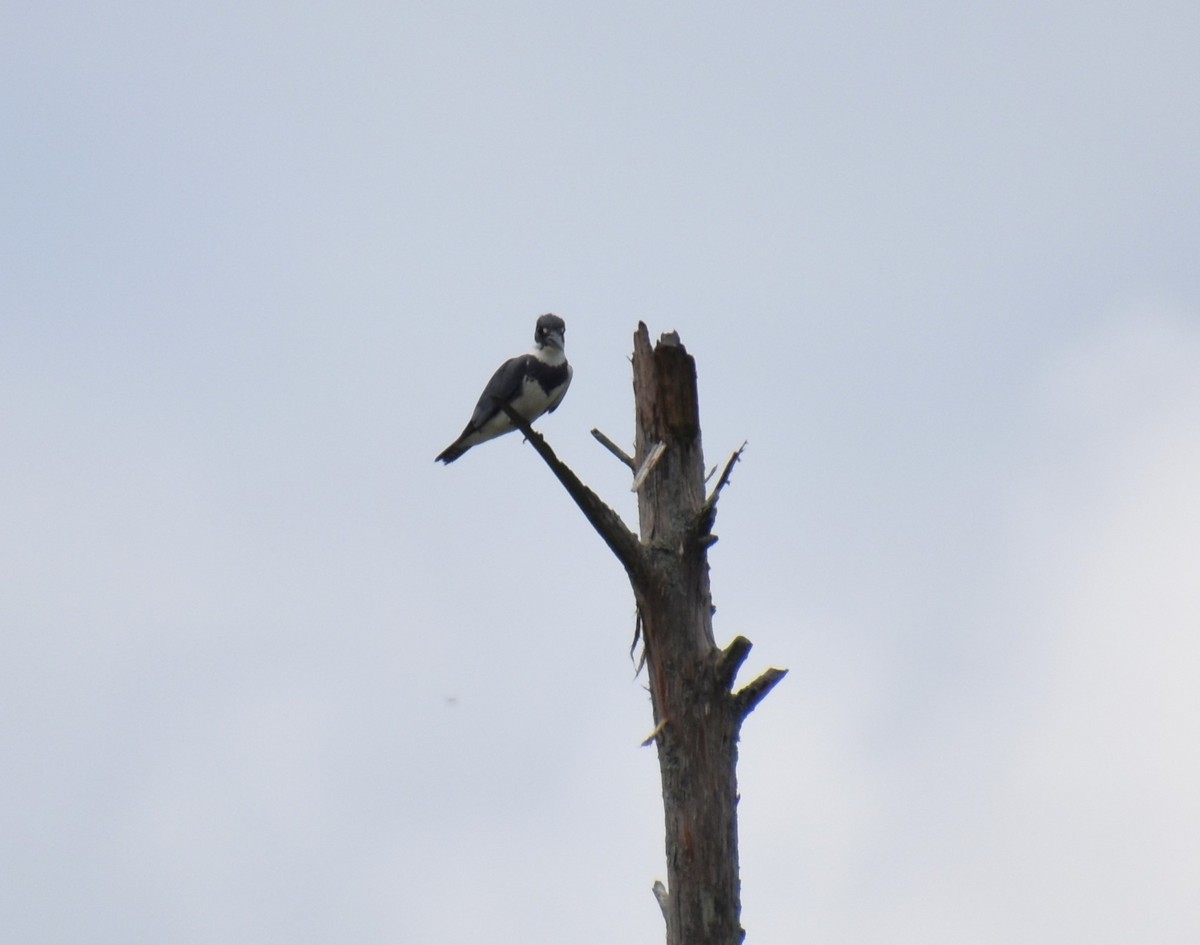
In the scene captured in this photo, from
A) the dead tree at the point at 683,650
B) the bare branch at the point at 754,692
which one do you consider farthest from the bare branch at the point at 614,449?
the bare branch at the point at 754,692

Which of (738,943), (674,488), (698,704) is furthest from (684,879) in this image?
(674,488)

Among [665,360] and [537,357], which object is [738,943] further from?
[537,357]

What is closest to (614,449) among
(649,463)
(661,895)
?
(649,463)

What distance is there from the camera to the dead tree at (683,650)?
732 cm

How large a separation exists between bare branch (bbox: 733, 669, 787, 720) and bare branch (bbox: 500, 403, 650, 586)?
0.79 meters

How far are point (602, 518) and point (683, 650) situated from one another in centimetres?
84

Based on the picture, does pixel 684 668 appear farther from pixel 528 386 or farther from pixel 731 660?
pixel 528 386

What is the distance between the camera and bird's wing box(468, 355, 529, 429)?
1139 cm

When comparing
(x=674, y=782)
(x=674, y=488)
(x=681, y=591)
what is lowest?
(x=674, y=782)

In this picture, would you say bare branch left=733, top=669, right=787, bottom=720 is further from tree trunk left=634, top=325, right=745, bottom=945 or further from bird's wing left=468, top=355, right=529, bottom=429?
bird's wing left=468, top=355, right=529, bottom=429

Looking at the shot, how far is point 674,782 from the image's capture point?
7.48 meters

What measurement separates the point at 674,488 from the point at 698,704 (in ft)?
4.05

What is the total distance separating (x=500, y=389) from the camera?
37.7ft

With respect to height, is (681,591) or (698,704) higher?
(681,591)
